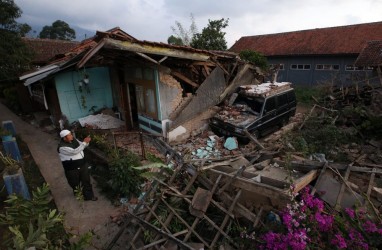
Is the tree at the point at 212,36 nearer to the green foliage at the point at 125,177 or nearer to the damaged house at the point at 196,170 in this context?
the damaged house at the point at 196,170

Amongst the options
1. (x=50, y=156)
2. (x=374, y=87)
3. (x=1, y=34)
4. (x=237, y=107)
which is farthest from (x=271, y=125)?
(x=1, y=34)

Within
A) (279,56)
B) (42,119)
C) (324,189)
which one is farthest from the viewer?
(279,56)

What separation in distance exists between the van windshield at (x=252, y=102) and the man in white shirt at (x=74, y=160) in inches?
246

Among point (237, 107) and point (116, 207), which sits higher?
point (237, 107)

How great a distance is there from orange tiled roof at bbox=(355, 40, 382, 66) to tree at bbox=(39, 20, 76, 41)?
56152 millimetres

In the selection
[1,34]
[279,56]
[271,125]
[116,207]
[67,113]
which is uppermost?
[1,34]

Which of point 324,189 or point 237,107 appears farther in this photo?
point 237,107

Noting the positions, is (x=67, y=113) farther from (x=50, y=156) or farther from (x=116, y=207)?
(x=116, y=207)

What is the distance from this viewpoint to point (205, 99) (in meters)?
9.84

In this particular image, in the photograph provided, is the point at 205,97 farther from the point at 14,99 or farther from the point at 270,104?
the point at 14,99

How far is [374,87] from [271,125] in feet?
17.0

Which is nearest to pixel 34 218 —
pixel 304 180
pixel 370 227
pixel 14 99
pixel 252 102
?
pixel 304 180

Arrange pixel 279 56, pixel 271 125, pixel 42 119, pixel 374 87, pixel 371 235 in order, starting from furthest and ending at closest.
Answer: pixel 279 56
pixel 42 119
pixel 374 87
pixel 271 125
pixel 371 235

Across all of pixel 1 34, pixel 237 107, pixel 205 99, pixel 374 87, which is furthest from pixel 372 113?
pixel 1 34
